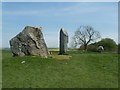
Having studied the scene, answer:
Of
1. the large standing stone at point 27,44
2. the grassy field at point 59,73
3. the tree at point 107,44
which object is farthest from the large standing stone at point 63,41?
the tree at point 107,44

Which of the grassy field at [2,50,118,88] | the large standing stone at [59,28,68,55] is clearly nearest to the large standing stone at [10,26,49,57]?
the grassy field at [2,50,118,88]

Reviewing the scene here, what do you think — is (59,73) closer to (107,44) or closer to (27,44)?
(27,44)

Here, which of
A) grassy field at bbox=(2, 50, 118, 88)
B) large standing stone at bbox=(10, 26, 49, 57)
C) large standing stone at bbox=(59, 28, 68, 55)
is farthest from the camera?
large standing stone at bbox=(59, 28, 68, 55)

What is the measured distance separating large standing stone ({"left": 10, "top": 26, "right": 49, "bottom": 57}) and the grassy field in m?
1.33

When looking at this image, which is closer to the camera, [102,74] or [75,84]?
[75,84]

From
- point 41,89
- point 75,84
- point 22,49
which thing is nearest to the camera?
point 41,89

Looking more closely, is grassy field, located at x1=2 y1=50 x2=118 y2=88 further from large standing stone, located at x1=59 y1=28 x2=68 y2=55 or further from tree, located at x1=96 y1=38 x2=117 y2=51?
tree, located at x1=96 y1=38 x2=117 y2=51

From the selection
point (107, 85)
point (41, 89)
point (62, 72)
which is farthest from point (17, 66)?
point (107, 85)

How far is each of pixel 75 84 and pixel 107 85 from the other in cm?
151

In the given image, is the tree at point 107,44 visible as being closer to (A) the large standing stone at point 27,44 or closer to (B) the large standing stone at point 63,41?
(B) the large standing stone at point 63,41

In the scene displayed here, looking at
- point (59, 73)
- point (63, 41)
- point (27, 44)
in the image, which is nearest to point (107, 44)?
point (63, 41)

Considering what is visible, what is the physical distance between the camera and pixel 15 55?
19516mm

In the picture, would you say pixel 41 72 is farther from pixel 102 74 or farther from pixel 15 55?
pixel 15 55

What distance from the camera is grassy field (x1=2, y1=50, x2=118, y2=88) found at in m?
13.4
